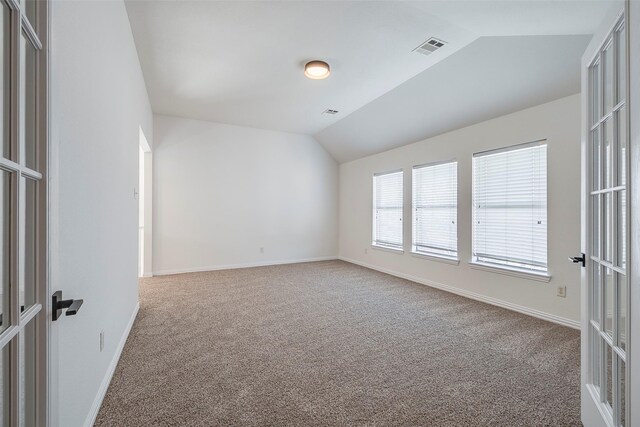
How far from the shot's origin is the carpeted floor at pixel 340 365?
173cm

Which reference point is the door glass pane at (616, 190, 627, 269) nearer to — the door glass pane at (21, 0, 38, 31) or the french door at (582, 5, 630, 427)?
the french door at (582, 5, 630, 427)

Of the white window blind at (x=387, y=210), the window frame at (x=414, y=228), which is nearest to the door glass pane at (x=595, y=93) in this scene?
the window frame at (x=414, y=228)

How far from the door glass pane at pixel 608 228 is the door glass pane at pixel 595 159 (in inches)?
4.8

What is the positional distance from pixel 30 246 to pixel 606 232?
2.24m

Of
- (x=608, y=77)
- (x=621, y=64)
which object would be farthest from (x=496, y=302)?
(x=621, y=64)

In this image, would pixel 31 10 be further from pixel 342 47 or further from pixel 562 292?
pixel 562 292

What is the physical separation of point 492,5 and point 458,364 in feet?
8.84

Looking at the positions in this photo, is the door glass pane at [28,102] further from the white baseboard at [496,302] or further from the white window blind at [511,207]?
the white window blind at [511,207]

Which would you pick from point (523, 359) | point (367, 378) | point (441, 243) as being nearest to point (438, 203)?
point (441, 243)

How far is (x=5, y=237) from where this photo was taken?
746 mm

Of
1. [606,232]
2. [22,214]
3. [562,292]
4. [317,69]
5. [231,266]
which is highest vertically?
[317,69]

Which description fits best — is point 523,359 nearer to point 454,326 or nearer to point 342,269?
point 454,326

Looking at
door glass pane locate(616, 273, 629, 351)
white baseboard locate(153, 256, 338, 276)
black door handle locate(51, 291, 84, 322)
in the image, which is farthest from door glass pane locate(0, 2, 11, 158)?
white baseboard locate(153, 256, 338, 276)

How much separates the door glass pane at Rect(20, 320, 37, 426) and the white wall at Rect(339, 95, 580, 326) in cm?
403
